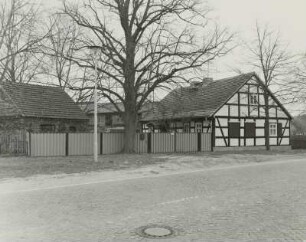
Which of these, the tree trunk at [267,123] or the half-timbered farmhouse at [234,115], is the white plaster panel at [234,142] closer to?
the half-timbered farmhouse at [234,115]

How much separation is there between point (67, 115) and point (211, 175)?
1732 centimetres

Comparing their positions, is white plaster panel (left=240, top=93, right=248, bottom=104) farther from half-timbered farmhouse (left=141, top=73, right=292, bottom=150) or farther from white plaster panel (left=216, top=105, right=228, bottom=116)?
white plaster panel (left=216, top=105, right=228, bottom=116)

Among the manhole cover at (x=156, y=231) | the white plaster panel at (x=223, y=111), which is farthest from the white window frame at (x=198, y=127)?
the manhole cover at (x=156, y=231)

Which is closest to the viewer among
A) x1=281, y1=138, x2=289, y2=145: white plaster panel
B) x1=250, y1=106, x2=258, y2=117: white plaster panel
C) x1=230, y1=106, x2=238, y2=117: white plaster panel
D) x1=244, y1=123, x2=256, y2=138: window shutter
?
x1=230, y1=106, x2=238, y2=117: white plaster panel

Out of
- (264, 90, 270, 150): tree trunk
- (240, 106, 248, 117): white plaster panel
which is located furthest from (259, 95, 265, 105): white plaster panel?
(240, 106, 248, 117): white plaster panel

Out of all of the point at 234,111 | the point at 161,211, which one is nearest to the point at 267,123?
the point at 234,111

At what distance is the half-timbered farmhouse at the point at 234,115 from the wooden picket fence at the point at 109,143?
189 centimetres

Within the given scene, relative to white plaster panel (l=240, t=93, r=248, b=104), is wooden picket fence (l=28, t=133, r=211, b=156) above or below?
below

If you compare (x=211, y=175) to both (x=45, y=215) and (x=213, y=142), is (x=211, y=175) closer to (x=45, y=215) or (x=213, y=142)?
(x=45, y=215)

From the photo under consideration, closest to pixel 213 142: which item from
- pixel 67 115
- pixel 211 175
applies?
pixel 67 115

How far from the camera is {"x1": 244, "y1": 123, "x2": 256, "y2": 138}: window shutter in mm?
33656

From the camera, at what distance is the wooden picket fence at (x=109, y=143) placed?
23594mm

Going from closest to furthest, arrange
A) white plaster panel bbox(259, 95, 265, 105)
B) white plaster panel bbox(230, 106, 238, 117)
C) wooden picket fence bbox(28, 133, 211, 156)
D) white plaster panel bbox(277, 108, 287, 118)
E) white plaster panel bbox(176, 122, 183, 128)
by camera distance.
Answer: wooden picket fence bbox(28, 133, 211, 156), white plaster panel bbox(230, 106, 238, 117), white plaster panel bbox(259, 95, 265, 105), white plaster panel bbox(176, 122, 183, 128), white plaster panel bbox(277, 108, 287, 118)

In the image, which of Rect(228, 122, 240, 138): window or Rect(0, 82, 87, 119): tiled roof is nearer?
Rect(0, 82, 87, 119): tiled roof
